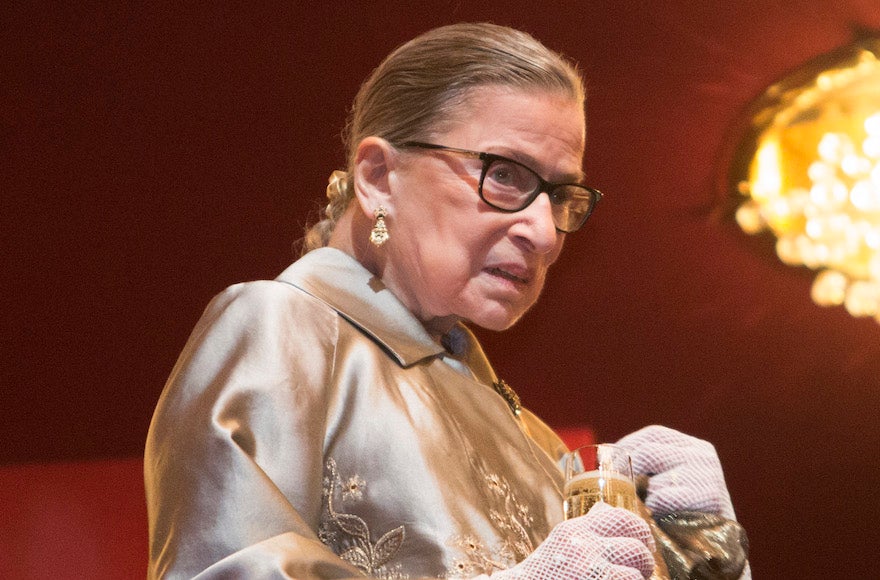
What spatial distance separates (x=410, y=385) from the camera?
1188 millimetres

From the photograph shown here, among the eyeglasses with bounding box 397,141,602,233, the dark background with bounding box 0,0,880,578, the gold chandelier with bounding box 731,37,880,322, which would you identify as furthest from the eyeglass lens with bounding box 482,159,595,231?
the gold chandelier with bounding box 731,37,880,322

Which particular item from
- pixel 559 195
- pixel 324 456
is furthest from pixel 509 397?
pixel 324 456

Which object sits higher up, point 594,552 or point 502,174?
point 502,174

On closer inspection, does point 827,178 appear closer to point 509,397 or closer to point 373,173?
point 509,397

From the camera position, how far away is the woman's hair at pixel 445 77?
4.28 feet

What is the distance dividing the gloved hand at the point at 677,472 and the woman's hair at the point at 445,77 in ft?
1.34

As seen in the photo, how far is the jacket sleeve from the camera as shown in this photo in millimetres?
934

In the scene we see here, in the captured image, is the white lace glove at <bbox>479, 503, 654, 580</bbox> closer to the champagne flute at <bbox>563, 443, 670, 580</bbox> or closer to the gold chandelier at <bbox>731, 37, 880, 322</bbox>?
the champagne flute at <bbox>563, 443, 670, 580</bbox>

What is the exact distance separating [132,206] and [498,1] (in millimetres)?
797

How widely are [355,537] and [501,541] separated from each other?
138mm

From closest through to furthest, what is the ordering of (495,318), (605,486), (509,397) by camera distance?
(605,486), (495,318), (509,397)

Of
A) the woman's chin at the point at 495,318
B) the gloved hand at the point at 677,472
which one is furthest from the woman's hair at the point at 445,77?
the gloved hand at the point at 677,472

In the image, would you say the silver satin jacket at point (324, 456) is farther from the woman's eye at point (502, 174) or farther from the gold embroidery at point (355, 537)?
the woman's eye at point (502, 174)

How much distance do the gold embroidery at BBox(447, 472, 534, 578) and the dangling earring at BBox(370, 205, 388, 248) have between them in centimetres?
30
